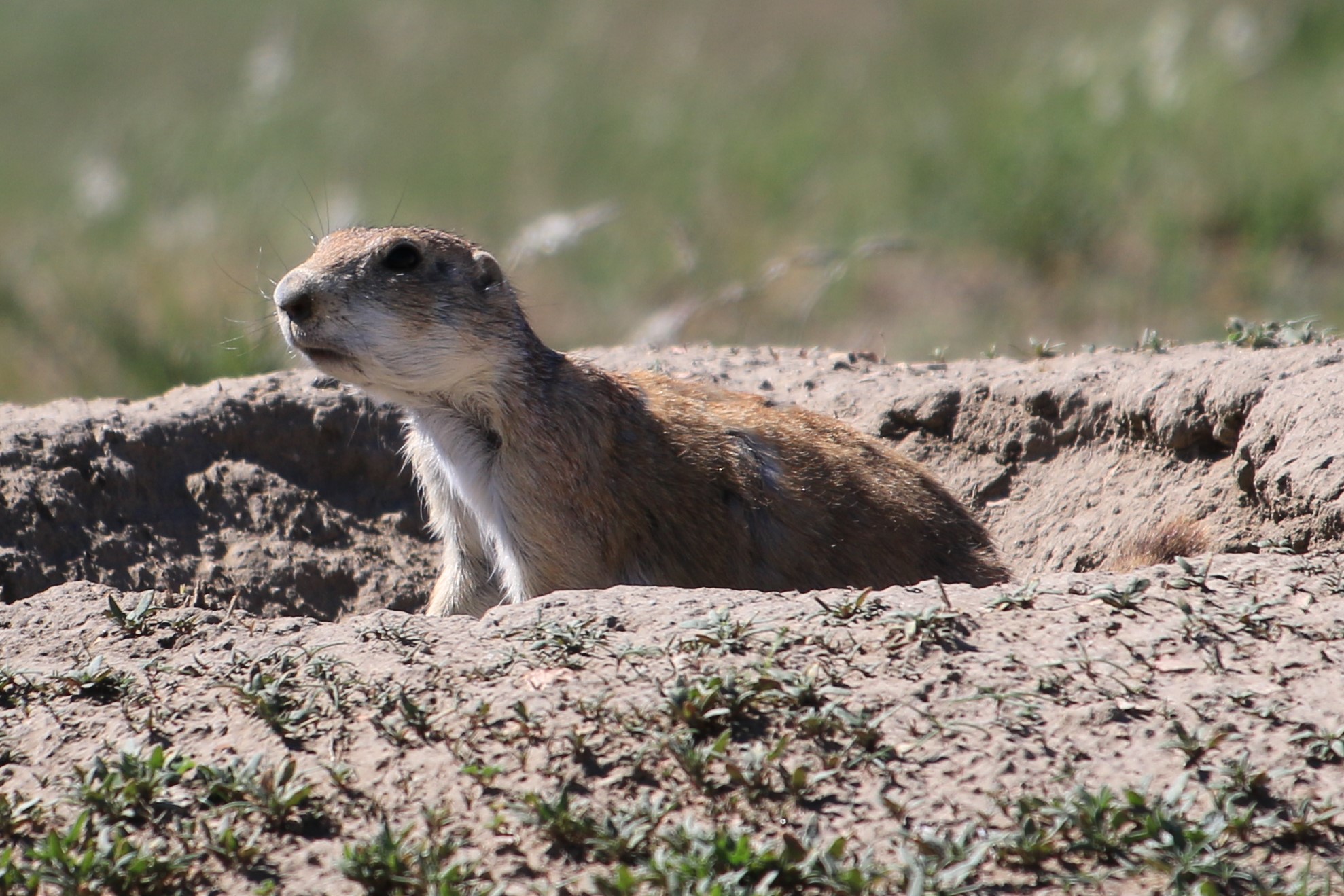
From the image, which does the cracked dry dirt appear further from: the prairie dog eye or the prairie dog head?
the prairie dog eye

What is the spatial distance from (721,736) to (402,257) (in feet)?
8.58

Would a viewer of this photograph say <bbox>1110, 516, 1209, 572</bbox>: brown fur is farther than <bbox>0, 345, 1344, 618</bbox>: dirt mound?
No

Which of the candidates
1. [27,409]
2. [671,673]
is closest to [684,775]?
[671,673]

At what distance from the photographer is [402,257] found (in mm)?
4988

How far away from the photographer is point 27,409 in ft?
19.4

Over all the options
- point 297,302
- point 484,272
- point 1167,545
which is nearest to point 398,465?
point 484,272

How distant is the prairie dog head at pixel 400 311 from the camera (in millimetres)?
4668

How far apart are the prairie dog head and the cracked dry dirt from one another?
41.1 inches

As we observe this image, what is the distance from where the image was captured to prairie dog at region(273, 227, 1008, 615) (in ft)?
16.1

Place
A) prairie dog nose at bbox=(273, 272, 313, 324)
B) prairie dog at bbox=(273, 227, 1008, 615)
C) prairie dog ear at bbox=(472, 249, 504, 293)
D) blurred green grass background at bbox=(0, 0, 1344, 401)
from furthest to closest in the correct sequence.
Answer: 1. blurred green grass background at bbox=(0, 0, 1344, 401)
2. prairie dog ear at bbox=(472, 249, 504, 293)
3. prairie dog at bbox=(273, 227, 1008, 615)
4. prairie dog nose at bbox=(273, 272, 313, 324)

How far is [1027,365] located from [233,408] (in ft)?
12.2

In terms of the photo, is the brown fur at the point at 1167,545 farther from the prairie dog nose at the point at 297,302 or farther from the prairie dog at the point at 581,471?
the prairie dog nose at the point at 297,302

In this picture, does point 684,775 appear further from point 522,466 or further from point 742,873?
point 522,466

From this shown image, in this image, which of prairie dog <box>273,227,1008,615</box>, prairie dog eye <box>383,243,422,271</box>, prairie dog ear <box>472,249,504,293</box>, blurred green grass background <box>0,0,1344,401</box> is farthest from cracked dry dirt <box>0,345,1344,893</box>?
blurred green grass background <box>0,0,1344,401</box>
